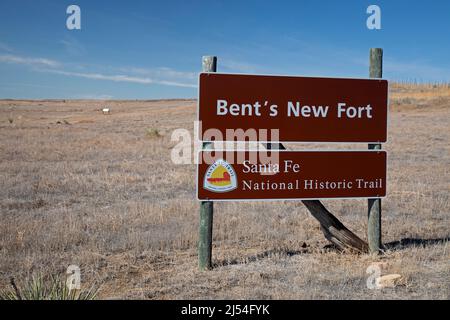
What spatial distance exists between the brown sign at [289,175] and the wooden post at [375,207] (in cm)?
12

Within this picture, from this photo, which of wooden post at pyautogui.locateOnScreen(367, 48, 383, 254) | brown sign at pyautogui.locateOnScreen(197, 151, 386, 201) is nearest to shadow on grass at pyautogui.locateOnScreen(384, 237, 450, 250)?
wooden post at pyautogui.locateOnScreen(367, 48, 383, 254)

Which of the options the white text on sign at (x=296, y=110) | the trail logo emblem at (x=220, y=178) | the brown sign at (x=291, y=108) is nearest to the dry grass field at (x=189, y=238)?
the trail logo emblem at (x=220, y=178)

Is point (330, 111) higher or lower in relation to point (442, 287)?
higher

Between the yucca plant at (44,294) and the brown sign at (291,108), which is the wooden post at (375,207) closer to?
the brown sign at (291,108)

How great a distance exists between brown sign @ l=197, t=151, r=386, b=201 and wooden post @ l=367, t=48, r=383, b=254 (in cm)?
12

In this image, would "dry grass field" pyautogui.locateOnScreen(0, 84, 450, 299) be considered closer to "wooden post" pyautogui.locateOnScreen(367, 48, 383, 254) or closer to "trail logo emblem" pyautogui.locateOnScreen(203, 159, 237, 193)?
"wooden post" pyautogui.locateOnScreen(367, 48, 383, 254)

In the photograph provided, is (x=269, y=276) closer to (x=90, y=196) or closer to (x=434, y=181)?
(x=90, y=196)

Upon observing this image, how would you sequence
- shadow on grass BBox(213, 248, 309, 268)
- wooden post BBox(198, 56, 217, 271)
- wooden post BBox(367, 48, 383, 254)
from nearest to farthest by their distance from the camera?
wooden post BBox(198, 56, 217, 271), shadow on grass BBox(213, 248, 309, 268), wooden post BBox(367, 48, 383, 254)

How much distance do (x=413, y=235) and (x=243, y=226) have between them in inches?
99.2

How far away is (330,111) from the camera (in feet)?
18.4

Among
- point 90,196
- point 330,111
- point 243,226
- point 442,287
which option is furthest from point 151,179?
point 442,287

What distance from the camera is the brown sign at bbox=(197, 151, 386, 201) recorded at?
17.2 feet

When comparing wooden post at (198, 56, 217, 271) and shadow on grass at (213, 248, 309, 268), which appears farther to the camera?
shadow on grass at (213, 248, 309, 268)

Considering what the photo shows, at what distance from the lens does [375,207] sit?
18.9 ft
